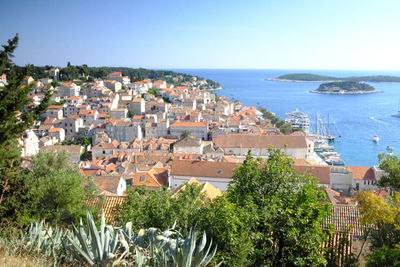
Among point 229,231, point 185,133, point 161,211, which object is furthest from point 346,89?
point 229,231

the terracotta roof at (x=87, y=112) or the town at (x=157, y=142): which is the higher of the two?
the terracotta roof at (x=87, y=112)

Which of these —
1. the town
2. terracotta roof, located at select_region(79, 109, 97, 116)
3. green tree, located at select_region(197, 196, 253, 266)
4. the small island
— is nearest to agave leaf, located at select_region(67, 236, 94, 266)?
green tree, located at select_region(197, 196, 253, 266)

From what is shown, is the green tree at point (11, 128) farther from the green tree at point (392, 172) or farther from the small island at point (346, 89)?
the small island at point (346, 89)

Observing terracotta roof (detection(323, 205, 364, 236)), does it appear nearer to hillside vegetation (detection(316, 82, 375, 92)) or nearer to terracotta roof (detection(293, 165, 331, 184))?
terracotta roof (detection(293, 165, 331, 184))

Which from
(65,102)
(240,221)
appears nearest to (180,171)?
(240,221)

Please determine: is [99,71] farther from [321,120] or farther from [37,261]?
[37,261]

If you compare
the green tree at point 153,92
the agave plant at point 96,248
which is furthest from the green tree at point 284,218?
the green tree at point 153,92
